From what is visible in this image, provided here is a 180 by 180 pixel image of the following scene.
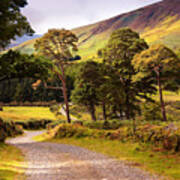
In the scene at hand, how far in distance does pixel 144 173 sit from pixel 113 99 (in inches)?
871

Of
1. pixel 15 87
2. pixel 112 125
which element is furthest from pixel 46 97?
pixel 112 125

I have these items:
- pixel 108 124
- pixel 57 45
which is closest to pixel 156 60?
Result: pixel 108 124

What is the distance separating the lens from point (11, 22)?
1741cm

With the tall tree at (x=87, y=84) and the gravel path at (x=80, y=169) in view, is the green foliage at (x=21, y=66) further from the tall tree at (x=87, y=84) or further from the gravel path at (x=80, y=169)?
the tall tree at (x=87, y=84)

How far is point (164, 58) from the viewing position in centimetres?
2356

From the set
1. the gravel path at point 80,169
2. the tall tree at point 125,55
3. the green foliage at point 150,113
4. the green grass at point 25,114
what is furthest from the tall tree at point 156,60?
the green grass at point 25,114

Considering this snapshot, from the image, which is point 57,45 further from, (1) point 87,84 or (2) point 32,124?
(2) point 32,124

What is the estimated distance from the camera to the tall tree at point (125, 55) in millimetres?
26770

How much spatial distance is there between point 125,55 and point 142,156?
17981 mm

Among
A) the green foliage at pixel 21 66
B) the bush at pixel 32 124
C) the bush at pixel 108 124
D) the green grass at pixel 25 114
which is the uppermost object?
the green foliage at pixel 21 66

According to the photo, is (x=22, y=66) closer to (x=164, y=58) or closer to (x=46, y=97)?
(x=164, y=58)

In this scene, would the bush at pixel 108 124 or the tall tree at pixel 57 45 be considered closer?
the bush at pixel 108 124

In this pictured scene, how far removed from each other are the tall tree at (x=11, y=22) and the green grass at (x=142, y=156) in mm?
10609

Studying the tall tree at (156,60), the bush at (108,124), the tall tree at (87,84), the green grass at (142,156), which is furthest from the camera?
the tall tree at (87,84)
